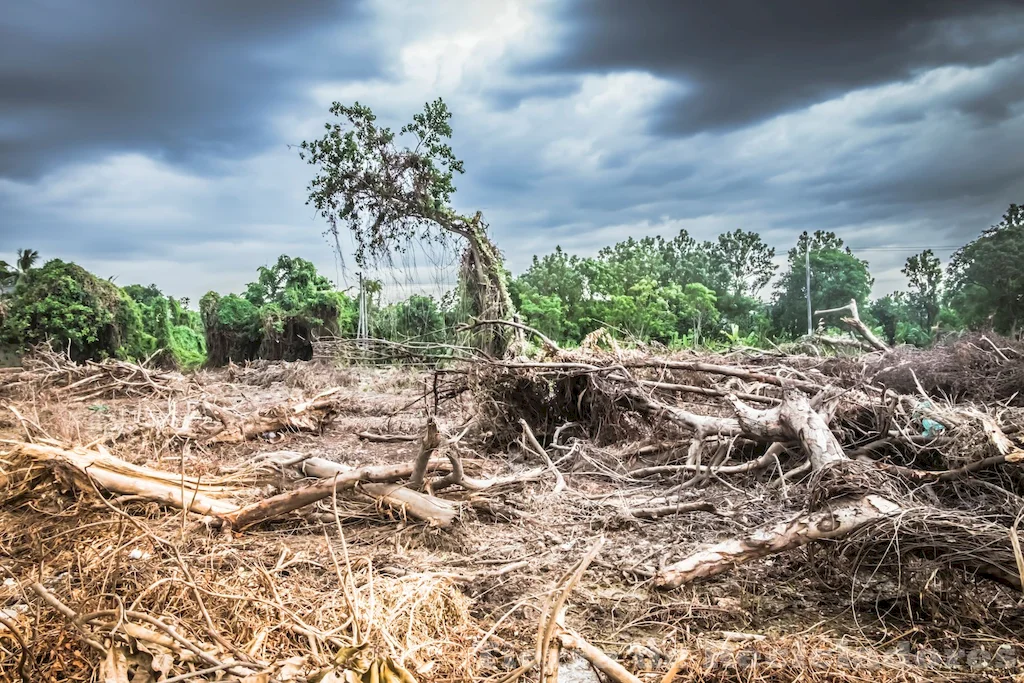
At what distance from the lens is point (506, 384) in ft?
23.9

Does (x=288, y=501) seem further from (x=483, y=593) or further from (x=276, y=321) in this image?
(x=276, y=321)

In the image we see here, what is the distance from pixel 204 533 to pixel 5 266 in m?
23.0

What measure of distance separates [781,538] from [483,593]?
62.7 inches

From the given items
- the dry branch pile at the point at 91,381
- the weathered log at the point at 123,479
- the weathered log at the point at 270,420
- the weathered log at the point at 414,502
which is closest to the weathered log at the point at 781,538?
the weathered log at the point at 414,502

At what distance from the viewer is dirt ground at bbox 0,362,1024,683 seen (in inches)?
105

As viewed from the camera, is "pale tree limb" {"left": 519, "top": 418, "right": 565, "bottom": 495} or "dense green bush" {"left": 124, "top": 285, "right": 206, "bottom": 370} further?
"dense green bush" {"left": 124, "top": 285, "right": 206, "bottom": 370}

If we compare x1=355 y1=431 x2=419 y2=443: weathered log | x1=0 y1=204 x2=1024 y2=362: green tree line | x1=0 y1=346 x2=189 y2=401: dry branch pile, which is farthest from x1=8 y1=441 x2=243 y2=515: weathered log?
x1=0 y1=204 x2=1024 y2=362: green tree line

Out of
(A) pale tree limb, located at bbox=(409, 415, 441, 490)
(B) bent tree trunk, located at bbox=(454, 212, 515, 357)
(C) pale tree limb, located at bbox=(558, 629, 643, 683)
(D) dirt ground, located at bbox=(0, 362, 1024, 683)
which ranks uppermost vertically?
(B) bent tree trunk, located at bbox=(454, 212, 515, 357)

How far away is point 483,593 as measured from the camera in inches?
139

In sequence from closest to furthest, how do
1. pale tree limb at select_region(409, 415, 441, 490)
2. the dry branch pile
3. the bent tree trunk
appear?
pale tree limb at select_region(409, 415, 441, 490) < the bent tree trunk < the dry branch pile

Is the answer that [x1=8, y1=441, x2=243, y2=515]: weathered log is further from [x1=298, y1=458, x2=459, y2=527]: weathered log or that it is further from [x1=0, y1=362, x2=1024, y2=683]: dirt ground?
[x1=298, y1=458, x2=459, y2=527]: weathered log

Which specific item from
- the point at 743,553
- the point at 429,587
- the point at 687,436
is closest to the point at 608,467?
the point at 687,436

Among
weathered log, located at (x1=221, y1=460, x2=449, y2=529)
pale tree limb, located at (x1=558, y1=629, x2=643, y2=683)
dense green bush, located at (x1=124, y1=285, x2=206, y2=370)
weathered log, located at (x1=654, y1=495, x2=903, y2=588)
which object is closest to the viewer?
pale tree limb, located at (x1=558, y1=629, x2=643, y2=683)

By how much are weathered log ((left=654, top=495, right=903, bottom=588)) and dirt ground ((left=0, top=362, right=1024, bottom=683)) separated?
0.11 metres
